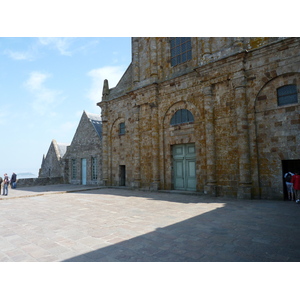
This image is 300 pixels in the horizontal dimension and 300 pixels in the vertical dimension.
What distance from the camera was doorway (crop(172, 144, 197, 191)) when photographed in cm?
1236

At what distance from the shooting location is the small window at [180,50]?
12875 mm

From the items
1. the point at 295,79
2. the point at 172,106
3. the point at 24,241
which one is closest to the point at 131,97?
the point at 172,106

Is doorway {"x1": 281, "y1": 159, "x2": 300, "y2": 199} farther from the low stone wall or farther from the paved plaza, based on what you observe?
the low stone wall

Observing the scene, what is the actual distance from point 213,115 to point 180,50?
513cm

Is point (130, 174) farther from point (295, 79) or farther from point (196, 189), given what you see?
point (295, 79)

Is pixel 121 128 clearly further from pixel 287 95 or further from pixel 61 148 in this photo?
pixel 61 148

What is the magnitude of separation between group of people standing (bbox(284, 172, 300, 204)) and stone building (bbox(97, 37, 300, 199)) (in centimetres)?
26

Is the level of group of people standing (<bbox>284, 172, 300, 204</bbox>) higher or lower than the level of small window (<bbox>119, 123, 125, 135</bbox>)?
lower

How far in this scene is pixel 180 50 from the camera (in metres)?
13.4

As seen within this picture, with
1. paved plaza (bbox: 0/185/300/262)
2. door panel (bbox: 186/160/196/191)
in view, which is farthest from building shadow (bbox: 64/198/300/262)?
door panel (bbox: 186/160/196/191)

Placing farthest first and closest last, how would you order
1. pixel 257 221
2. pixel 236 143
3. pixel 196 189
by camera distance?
pixel 196 189
pixel 236 143
pixel 257 221

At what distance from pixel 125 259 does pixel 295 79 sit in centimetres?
961

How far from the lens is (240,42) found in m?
10.1

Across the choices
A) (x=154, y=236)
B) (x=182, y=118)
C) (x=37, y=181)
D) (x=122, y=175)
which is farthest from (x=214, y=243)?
(x=37, y=181)
